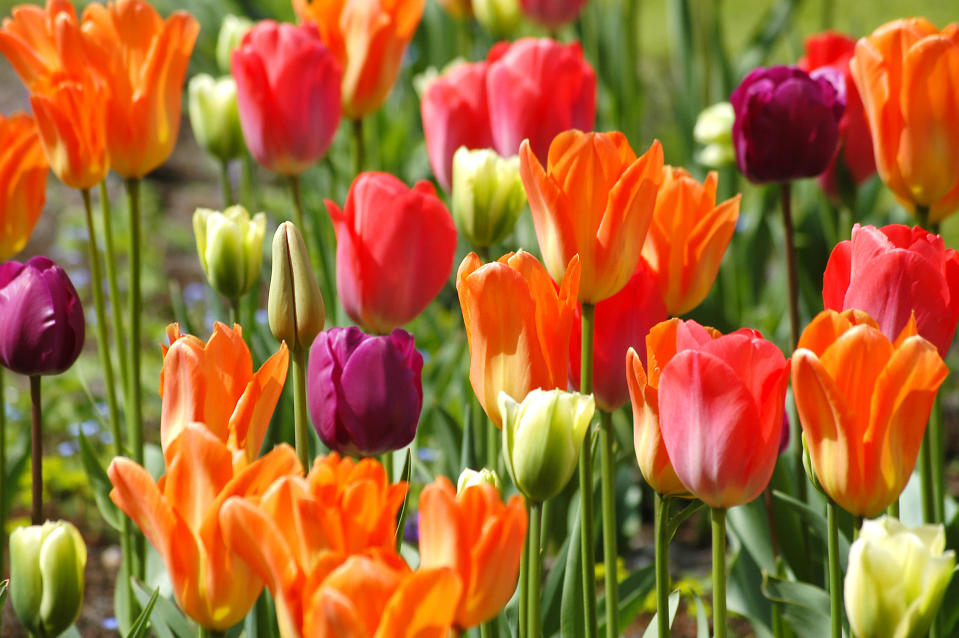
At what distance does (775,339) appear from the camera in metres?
2.49

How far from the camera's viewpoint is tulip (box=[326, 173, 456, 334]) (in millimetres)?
1377

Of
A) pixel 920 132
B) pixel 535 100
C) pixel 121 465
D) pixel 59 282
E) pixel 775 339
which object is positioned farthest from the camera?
pixel 775 339

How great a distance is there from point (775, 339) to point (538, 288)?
5.14 feet

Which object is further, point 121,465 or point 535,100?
point 535,100

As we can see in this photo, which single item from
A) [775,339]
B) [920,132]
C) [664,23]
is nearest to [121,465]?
[920,132]

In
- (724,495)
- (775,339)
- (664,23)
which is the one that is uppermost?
(664,23)

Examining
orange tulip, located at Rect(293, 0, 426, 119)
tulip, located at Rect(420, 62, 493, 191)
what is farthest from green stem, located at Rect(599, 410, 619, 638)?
orange tulip, located at Rect(293, 0, 426, 119)

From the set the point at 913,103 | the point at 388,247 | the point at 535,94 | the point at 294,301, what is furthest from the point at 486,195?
the point at 913,103

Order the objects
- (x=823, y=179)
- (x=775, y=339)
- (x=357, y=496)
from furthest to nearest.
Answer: (x=775, y=339) → (x=823, y=179) → (x=357, y=496)

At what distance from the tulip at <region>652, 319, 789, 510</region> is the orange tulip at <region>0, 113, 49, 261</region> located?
1.01 m

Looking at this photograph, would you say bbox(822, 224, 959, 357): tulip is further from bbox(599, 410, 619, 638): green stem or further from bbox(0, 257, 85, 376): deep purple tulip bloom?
bbox(0, 257, 85, 376): deep purple tulip bloom

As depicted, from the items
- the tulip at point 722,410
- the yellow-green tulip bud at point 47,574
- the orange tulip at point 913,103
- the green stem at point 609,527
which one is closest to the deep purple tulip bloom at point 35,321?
the yellow-green tulip bud at point 47,574

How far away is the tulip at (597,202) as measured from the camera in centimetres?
112

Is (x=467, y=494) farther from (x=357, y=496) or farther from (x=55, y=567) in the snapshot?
(x=55, y=567)
